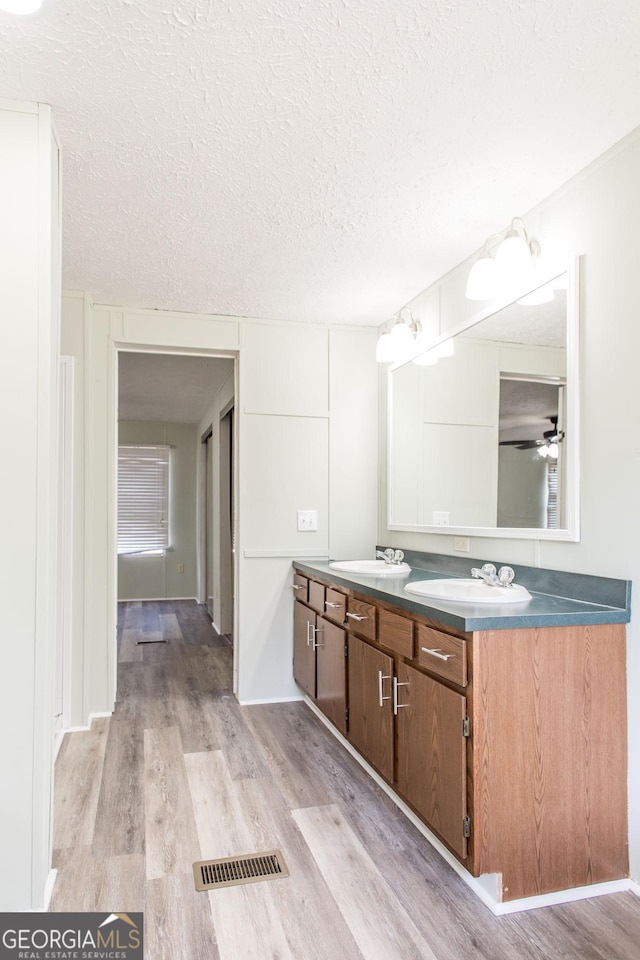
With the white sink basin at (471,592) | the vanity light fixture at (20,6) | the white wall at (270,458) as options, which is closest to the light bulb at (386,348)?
the white wall at (270,458)

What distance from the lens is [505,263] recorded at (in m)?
2.36

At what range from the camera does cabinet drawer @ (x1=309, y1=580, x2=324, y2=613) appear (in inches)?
129

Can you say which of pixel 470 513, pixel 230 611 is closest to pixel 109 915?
pixel 470 513

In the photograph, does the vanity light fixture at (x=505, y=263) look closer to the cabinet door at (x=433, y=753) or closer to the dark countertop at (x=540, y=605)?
the dark countertop at (x=540, y=605)

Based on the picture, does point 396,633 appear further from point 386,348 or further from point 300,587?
point 386,348

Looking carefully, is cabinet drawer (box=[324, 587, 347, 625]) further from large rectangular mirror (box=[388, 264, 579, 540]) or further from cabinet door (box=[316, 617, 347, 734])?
large rectangular mirror (box=[388, 264, 579, 540])

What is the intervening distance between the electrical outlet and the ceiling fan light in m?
1.76

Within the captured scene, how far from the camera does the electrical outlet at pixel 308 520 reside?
3895 mm

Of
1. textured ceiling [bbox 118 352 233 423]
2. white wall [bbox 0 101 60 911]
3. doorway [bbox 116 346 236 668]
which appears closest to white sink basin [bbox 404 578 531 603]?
white wall [bbox 0 101 60 911]

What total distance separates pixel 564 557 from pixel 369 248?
157 centimetres

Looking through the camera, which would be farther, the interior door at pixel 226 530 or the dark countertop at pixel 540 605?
the interior door at pixel 226 530

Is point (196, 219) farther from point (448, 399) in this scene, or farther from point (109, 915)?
point (109, 915)

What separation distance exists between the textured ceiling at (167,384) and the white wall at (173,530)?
314 millimetres

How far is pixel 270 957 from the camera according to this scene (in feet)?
5.37
